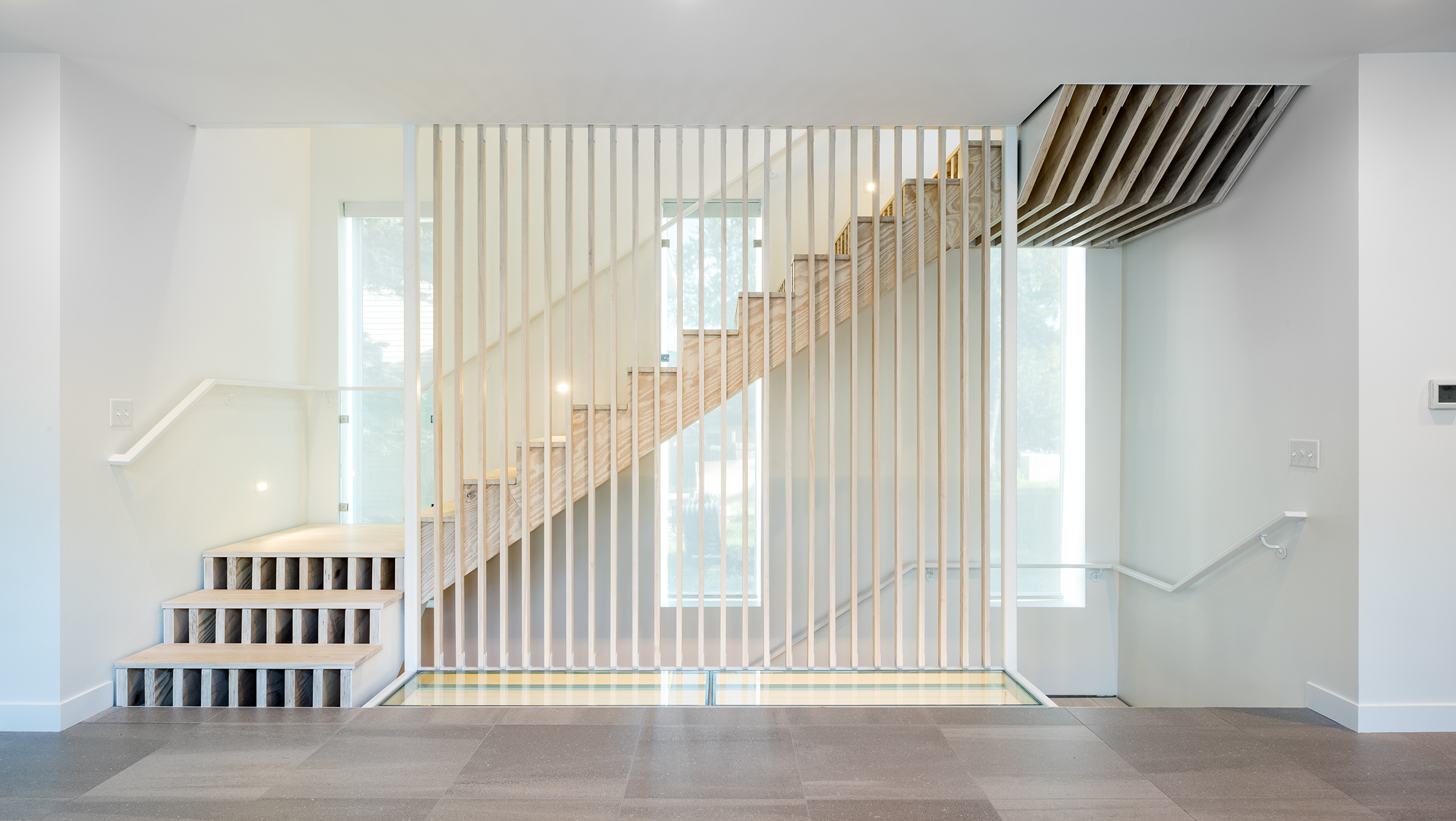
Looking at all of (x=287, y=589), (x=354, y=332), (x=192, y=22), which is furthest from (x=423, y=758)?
(x=354, y=332)

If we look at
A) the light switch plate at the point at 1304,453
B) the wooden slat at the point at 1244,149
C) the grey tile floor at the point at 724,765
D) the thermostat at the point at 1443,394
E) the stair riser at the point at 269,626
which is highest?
the wooden slat at the point at 1244,149

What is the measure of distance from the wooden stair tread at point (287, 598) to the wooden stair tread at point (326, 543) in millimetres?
161

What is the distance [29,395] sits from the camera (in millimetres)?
2801

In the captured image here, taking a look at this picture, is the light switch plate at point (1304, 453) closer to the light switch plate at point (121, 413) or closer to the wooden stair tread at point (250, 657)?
the wooden stair tread at point (250, 657)

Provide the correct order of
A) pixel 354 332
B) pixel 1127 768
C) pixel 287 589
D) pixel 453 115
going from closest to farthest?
pixel 1127 768 < pixel 453 115 < pixel 287 589 < pixel 354 332

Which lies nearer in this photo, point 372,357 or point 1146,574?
point 1146,574

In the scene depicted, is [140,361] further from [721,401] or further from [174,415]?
[721,401]

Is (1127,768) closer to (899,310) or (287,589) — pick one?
(899,310)

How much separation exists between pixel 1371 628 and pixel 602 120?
11.5ft

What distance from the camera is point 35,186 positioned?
2801 millimetres

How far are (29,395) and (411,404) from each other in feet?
4.16

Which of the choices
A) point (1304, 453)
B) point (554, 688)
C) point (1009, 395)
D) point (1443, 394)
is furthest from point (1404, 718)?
point (554, 688)

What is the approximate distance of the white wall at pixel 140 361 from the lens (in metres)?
2.81

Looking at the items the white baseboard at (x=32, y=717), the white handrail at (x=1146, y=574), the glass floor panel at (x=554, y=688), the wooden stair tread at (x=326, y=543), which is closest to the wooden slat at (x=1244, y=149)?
the white handrail at (x=1146, y=574)
